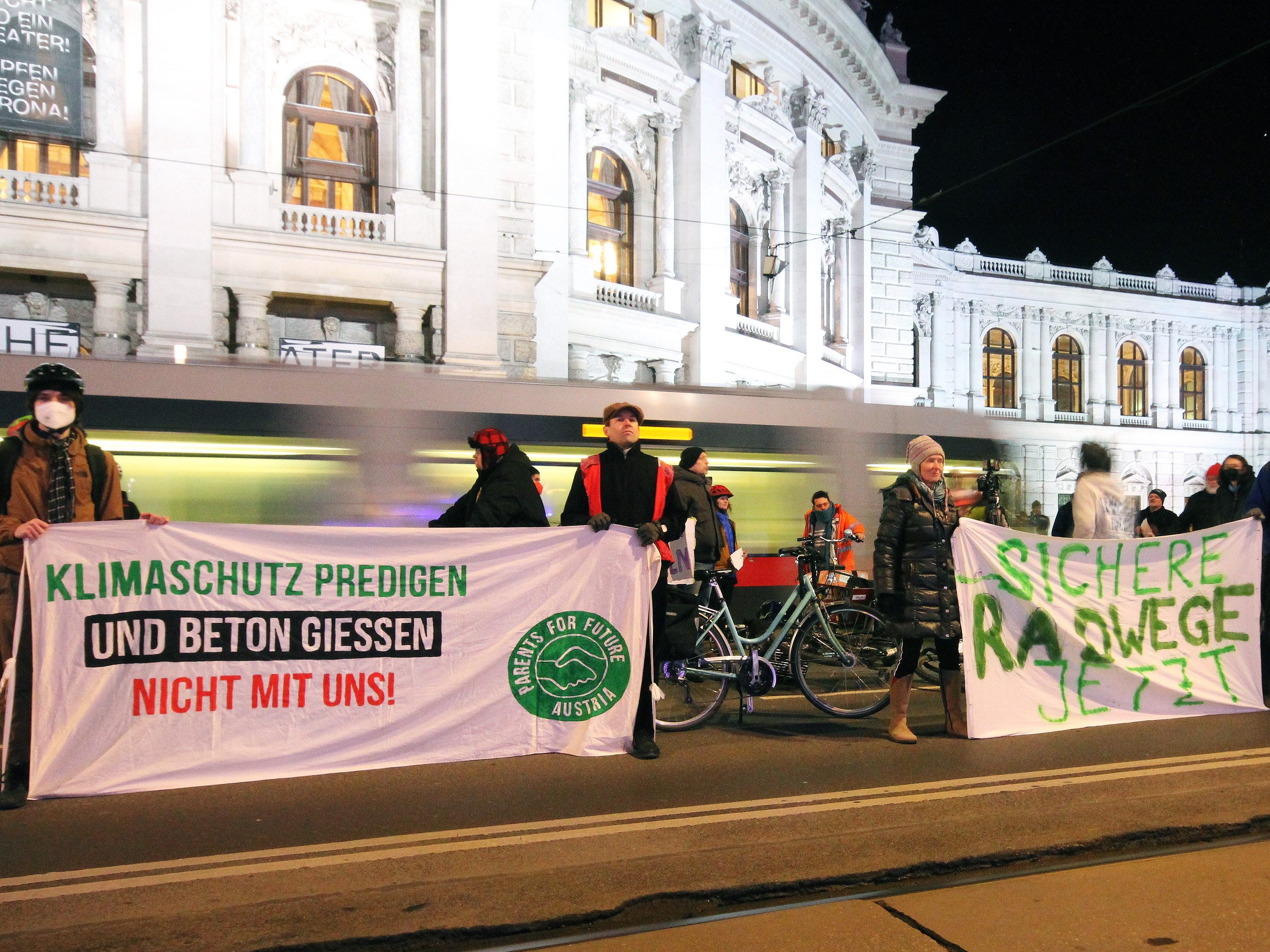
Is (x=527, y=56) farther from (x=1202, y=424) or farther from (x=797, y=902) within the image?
(x=1202, y=424)

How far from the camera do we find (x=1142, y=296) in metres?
45.3

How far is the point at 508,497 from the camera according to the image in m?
6.38

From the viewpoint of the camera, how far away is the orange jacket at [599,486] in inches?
245

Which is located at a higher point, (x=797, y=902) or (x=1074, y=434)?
(x=1074, y=434)

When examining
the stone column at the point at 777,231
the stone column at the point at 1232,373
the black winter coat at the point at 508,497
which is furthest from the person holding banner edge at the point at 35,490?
the stone column at the point at 1232,373

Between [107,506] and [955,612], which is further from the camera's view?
[955,612]

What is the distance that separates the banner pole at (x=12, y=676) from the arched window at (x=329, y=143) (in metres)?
17.5

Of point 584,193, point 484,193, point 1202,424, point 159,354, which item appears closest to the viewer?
point 159,354

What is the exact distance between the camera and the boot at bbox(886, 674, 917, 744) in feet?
21.3

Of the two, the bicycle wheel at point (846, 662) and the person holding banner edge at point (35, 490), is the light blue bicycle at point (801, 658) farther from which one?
the person holding banner edge at point (35, 490)

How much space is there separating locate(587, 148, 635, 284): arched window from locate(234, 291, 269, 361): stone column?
8385mm

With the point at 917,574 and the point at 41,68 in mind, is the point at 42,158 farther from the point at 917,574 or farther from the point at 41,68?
the point at 917,574

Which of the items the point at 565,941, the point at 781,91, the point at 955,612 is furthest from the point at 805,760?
the point at 781,91

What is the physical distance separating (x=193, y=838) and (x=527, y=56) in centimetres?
2080
